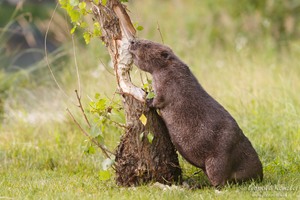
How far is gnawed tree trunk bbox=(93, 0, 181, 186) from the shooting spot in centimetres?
519

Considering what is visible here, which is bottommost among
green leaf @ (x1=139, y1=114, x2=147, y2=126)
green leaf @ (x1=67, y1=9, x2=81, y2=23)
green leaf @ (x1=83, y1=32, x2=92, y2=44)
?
green leaf @ (x1=139, y1=114, x2=147, y2=126)

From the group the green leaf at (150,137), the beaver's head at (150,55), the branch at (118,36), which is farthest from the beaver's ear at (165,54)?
the green leaf at (150,137)

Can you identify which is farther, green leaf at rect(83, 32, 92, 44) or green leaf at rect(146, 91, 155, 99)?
green leaf at rect(83, 32, 92, 44)

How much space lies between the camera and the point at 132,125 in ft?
17.1

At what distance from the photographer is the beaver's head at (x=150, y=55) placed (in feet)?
17.0

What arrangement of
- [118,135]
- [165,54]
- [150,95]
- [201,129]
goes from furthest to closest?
[118,135] < [165,54] < [150,95] < [201,129]

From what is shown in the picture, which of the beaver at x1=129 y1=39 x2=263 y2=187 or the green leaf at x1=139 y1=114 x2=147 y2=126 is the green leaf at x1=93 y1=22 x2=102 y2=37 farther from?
the green leaf at x1=139 y1=114 x2=147 y2=126

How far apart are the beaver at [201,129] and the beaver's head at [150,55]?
0.05 meters

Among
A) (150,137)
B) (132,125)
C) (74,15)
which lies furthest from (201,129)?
(74,15)

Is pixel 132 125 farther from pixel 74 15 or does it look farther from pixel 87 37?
pixel 74 15

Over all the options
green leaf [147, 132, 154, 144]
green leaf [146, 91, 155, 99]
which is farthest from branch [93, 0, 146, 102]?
green leaf [147, 132, 154, 144]

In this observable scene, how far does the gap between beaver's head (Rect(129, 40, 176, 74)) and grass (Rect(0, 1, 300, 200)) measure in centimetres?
24

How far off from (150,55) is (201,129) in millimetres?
731

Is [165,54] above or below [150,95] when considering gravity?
above
